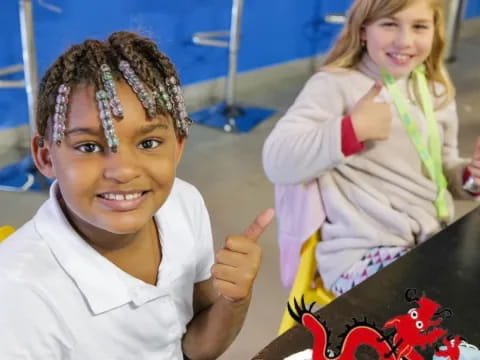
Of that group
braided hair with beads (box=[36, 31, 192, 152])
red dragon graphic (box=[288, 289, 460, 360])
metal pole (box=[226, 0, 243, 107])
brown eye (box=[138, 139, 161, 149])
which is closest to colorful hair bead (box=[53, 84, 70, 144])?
braided hair with beads (box=[36, 31, 192, 152])

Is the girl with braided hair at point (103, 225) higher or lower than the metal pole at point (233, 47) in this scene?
higher

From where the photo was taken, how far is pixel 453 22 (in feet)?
16.5

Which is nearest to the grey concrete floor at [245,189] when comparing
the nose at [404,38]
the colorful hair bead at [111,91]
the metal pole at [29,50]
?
the metal pole at [29,50]

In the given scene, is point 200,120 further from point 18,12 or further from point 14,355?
point 14,355

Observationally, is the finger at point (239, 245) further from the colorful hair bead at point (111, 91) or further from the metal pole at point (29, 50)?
the metal pole at point (29, 50)

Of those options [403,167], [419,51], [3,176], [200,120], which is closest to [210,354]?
[403,167]

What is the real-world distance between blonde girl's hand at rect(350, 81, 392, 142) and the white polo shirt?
50cm

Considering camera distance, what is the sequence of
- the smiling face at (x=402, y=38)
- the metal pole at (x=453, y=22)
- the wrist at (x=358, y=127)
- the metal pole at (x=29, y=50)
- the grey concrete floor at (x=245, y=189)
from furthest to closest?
the metal pole at (x=453, y=22)
the metal pole at (x=29, y=50)
the grey concrete floor at (x=245, y=189)
the smiling face at (x=402, y=38)
the wrist at (x=358, y=127)

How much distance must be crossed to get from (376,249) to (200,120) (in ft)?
7.91

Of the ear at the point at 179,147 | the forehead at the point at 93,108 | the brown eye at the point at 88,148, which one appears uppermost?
the forehead at the point at 93,108

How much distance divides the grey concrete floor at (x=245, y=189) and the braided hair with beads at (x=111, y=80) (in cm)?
118

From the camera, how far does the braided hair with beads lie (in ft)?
2.68

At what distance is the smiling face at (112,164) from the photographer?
0.82m

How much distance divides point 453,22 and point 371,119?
410 centimetres
